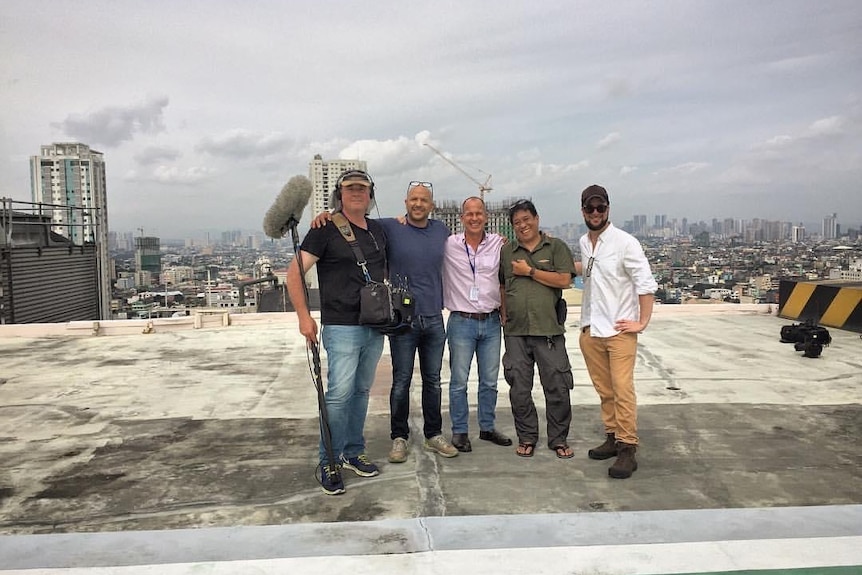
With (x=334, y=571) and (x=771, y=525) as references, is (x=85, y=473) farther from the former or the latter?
(x=771, y=525)

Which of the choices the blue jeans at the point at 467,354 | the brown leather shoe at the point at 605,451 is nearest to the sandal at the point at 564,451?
the brown leather shoe at the point at 605,451

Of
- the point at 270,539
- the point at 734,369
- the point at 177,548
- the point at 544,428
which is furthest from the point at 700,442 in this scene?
the point at 177,548

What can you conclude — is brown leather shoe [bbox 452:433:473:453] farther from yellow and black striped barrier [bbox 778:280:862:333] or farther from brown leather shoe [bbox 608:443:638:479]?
yellow and black striped barrier [bbox 778:280:862:333]

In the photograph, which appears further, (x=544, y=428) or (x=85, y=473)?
(x=544, y=428)

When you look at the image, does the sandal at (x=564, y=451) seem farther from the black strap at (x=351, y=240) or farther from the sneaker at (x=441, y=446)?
the black strap at (x=351, y=240)

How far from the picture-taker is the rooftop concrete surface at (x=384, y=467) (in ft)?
8.52

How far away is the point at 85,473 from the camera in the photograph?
11.9 ft

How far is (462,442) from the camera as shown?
13.1ft

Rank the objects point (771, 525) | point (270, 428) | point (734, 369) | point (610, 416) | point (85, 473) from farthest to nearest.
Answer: point (734, 369) → point (270, 428) → point (610, 416) → point (85, 473) → point (771, 525)

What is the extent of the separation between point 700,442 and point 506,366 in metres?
1.41

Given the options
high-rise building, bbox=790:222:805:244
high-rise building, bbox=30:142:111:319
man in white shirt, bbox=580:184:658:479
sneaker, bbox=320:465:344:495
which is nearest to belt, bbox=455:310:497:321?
man in white shirt, bbox=580:184:658:479

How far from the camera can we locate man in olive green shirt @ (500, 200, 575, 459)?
3.93 m

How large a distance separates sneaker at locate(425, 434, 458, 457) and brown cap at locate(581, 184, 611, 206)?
173 cm

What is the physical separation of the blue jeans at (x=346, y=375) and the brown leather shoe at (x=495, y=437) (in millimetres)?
957
